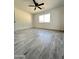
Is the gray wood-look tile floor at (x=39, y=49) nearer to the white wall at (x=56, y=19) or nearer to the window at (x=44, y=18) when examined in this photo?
the white wall at (x=56, y=19)

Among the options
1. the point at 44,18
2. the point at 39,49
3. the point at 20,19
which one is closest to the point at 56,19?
the point at 44,18

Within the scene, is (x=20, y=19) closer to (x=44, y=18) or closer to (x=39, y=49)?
(x=44, y=18)

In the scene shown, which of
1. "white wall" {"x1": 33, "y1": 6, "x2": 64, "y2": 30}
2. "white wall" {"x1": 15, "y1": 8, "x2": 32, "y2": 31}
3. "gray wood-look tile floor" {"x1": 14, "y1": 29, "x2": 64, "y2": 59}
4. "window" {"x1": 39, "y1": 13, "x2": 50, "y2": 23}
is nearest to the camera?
"gray wood-look tile floor" {"x1": 14, "y1": 29, "x2": 64, "y2": 59}

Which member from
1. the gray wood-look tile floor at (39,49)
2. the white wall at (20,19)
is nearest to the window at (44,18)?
the white wall at (20,19)

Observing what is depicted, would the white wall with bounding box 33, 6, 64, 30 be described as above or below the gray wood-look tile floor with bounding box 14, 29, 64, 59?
above

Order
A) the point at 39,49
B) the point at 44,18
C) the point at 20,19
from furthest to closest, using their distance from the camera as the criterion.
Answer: the point at 44,18 → the point at 20,19 → the point at 39,49

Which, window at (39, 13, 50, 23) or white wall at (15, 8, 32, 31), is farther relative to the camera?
window at (39, 13, 50, 23)

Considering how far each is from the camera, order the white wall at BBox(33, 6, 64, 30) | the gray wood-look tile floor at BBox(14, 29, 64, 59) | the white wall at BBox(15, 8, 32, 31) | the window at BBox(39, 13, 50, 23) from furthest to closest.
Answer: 1. the window at BBox(39, 13, 50, 23)
2. the white wall at BBox(15, 8, 32, 31)
3. the white wall at BBox(33, 6, 64, 30)
4. the gray wood-look tile floor at BBox(14, 29, 64, 59)

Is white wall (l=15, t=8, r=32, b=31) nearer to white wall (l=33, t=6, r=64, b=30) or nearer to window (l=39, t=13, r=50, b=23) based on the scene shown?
window (l=39, t=13, r=50, b=23)

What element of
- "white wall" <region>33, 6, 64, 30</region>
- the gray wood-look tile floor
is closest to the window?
"white wall" <region>33, 6, 64, 30</region>
